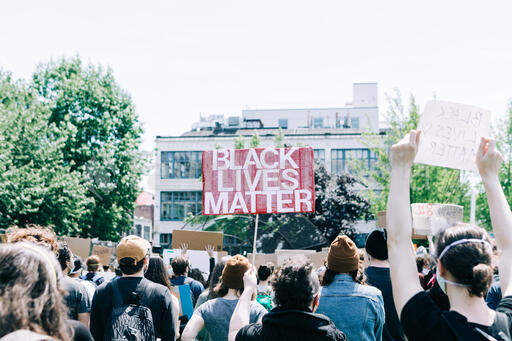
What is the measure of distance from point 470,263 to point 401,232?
31 centimetres

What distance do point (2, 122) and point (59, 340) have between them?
22.8m

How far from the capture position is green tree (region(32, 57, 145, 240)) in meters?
29.4

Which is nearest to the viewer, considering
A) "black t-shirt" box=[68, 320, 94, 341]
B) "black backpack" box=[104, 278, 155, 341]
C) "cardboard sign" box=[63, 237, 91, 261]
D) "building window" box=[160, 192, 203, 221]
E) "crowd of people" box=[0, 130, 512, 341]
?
"crowd of people" box=[0, 130, 512, 341]

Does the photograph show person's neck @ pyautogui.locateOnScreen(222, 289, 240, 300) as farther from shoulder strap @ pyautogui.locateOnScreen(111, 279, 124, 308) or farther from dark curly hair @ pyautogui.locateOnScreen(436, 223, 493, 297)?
dark curly hair @ pyautogui.locateOnScreen(436, 223, 493, 297)

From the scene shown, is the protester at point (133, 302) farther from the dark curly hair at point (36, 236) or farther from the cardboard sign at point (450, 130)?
the cardboard sign at point (450, 130)

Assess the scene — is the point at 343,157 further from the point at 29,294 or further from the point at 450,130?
the point at 29,294

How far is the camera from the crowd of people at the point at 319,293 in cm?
207

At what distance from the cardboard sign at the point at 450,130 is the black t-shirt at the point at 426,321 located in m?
1.24

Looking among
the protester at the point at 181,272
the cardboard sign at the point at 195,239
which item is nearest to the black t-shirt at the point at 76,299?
the protester at the point at 181,272

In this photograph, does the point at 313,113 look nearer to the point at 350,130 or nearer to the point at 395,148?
the point at 350,130

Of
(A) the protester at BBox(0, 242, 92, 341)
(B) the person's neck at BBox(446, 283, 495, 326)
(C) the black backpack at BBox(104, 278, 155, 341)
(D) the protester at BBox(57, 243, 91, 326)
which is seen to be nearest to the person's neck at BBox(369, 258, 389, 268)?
(C) the black backpack at BBox(104, 278, 155, 341)

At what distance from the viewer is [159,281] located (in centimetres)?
564

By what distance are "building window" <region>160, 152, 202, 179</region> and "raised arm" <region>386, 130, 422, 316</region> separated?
51967 mm

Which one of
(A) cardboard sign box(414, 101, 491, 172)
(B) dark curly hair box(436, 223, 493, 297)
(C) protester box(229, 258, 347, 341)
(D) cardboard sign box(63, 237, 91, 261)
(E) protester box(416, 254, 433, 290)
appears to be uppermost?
(A) cardboard sign box(414, 101, 491, 172)
